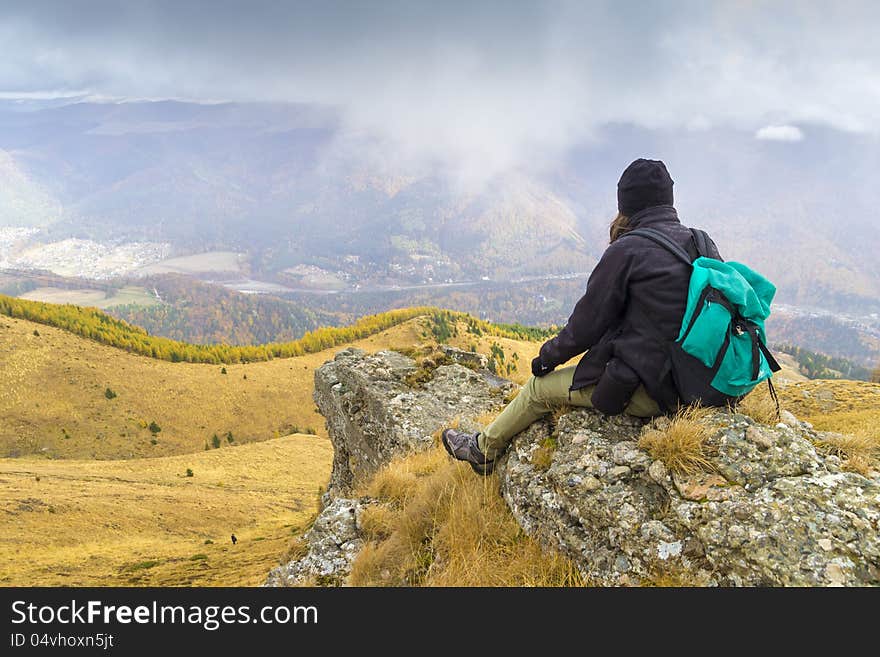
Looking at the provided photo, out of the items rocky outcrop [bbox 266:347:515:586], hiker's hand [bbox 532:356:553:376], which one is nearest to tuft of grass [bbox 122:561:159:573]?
rocky outcrop [bbox 266:347:515:586]

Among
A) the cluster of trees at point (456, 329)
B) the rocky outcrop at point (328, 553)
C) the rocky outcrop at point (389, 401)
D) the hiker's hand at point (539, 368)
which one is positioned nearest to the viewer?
the hiker's hand at point (539, 368)

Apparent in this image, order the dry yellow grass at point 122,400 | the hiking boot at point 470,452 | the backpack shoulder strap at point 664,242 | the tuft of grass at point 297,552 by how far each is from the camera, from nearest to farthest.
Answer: the backpack shoulder strap at point 664,242
the tuft of grass at point 297,552
the hiking boot at point 470,452
the dry yellow grass at point 122,400

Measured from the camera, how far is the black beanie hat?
4312 millimetres

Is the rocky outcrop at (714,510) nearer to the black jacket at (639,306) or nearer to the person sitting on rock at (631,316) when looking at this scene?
the person sitting on rock at (631,316)

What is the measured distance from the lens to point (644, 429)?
4223 millimetres

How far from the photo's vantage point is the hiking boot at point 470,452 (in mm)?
5652

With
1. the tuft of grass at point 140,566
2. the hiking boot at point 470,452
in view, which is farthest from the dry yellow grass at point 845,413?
the tuft of grass at point 140,566

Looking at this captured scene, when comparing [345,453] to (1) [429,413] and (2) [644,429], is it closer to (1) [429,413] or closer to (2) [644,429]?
(1) [429,413]

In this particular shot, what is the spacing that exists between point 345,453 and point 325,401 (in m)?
1.69

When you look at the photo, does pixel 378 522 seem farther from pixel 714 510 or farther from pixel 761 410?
pixel 761 410

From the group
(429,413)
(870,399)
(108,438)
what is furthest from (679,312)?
(108,438)

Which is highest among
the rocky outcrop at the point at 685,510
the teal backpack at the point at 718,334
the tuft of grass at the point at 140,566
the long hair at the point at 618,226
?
the long hair at the point at 618,226

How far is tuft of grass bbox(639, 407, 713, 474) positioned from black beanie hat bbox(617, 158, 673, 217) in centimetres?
203

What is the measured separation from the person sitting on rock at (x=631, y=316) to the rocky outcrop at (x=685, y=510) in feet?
1.59
